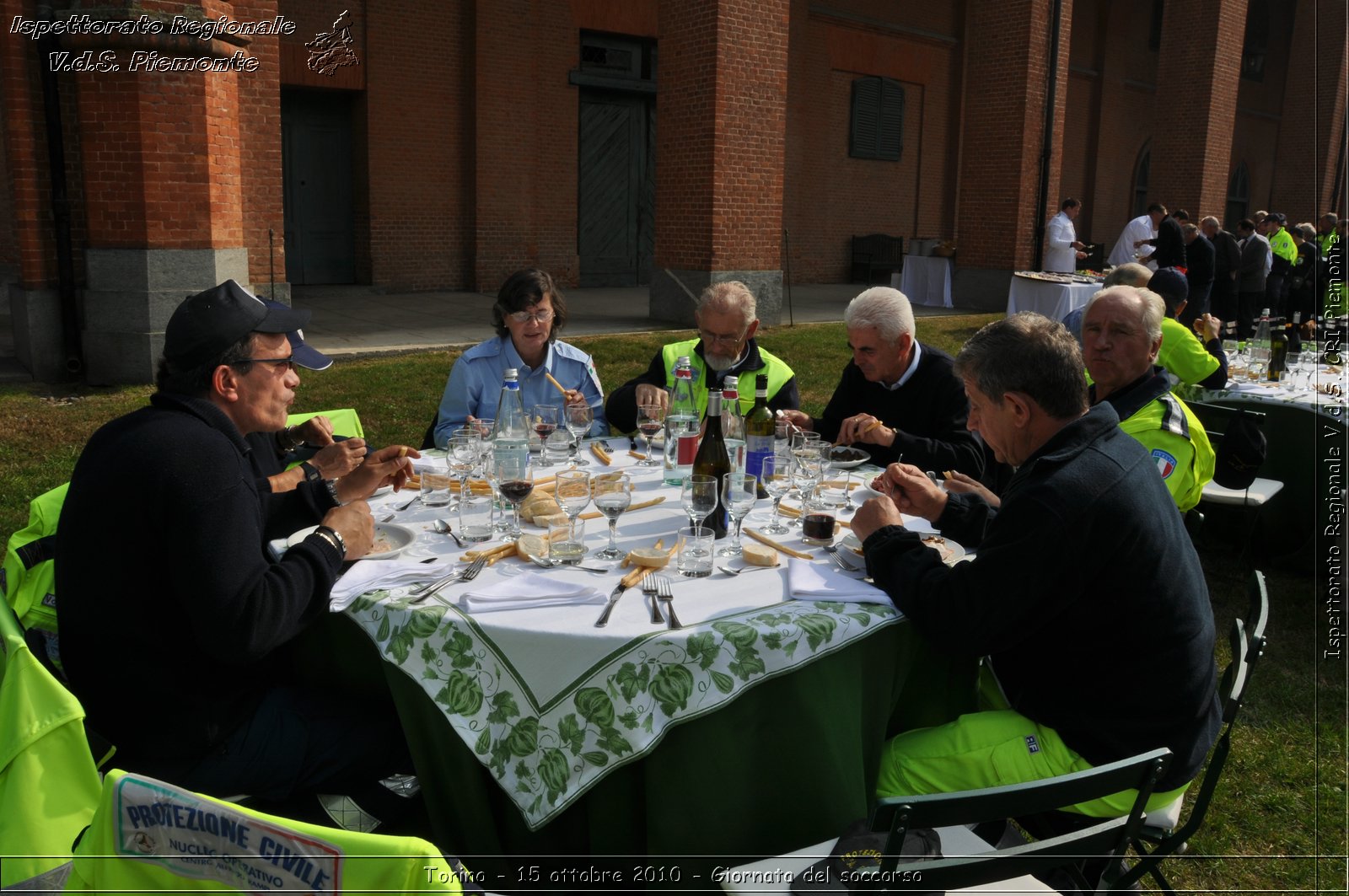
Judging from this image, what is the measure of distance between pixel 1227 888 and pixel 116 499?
3.35 meters

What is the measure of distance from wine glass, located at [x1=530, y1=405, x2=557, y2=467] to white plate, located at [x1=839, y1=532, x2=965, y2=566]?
131cm

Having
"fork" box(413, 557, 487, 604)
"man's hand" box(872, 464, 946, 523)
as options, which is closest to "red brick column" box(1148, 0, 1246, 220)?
"man's hand" box(872, 464, 946, 523)

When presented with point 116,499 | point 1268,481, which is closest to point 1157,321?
point 1268,481

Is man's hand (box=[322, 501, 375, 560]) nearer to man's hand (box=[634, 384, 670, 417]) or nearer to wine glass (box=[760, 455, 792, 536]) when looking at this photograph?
wine glass (box=[760, 455, 792, 536])

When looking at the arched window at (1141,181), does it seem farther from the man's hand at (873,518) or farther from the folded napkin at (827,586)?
the folded napkin at (827,586)

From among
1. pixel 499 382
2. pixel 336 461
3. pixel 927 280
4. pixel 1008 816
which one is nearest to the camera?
pixel 1008 816

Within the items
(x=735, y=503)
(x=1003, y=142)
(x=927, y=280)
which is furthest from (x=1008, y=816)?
(x=1003, y=142)

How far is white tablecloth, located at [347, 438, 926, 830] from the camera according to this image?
2139 mm

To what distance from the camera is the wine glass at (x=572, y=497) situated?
8.61 ft

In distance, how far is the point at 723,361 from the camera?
14.6 feet

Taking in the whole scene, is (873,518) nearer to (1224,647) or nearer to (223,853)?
(223,853)

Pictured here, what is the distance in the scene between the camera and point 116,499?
2.12 m

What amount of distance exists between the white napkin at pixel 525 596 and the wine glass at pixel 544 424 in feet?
4.26

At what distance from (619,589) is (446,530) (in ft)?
2.30
